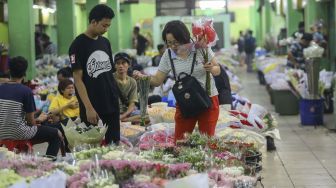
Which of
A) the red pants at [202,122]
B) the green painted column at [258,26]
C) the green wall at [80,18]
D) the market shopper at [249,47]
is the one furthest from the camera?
the green painted column at [258,26]

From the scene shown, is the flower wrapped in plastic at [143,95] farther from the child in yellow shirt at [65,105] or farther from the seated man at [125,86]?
the child in yellow shirt at [65,105]

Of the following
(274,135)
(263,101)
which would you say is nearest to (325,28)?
(263,101)

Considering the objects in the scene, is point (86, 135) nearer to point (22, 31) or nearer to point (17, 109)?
point (17, 109)

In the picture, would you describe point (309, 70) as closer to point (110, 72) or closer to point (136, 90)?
point (136, 90)

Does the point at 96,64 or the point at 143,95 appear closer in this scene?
the point at 96,64

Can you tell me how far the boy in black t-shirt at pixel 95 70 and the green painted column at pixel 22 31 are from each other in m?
8.12

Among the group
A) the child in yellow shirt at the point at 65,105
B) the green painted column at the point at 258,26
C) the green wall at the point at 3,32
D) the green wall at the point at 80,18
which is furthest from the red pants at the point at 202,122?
the green painted column at the point at 258,26

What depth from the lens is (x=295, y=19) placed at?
2400 cm

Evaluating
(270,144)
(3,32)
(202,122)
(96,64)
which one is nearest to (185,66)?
(202,122)

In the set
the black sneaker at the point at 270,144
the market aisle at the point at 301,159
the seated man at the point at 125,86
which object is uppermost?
the seated man at the point at 125,86

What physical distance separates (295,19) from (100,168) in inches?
783

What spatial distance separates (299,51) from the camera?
1650 cm

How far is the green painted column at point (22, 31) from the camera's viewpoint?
15.0 metres

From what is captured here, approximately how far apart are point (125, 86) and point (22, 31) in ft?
21.2
